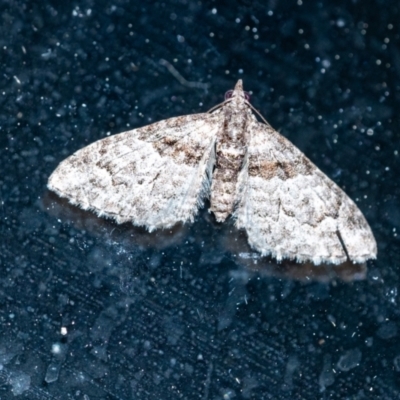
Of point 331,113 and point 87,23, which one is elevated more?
point 87,23

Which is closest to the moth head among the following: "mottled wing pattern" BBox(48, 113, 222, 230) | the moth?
the moth

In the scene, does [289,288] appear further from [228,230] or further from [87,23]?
[87,23]

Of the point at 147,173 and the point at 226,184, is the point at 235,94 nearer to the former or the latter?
the point at 226,184

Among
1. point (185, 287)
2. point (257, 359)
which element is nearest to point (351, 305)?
point (257, 359)

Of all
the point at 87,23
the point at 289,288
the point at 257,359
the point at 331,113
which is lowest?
the point at 257,359

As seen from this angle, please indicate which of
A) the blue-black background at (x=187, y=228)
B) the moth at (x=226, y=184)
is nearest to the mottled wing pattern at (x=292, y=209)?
the moth at (x=226, y=184)

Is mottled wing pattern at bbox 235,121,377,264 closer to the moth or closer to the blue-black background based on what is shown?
the moth

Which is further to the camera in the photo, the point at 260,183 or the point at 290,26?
the point at 290,26
